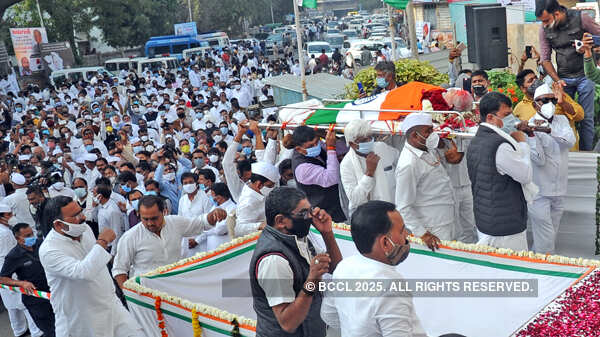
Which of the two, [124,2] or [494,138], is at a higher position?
[124,2]

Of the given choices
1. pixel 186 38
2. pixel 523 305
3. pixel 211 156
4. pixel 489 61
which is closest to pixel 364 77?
pixel 489 61

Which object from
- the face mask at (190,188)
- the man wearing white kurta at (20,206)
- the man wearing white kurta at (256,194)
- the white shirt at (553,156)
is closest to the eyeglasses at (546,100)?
the white shirt at (553,156)

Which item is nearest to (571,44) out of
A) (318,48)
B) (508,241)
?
(508,241)

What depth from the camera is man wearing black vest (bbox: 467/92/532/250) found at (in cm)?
468

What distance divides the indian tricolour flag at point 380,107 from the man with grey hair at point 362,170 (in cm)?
58

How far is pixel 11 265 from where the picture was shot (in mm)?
6449

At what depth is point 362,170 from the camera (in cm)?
553

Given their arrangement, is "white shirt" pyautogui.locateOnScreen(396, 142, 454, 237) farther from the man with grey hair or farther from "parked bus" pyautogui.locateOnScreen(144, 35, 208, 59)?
"parked bus" pyautogui.locateOnScreen(144, 35, 208, 59)

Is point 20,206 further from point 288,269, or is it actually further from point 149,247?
point 288,269

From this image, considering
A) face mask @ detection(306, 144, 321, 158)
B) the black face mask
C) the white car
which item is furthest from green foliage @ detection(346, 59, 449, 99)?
the white car

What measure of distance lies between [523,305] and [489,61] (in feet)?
17.4

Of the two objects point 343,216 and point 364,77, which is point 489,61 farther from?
point 343,216

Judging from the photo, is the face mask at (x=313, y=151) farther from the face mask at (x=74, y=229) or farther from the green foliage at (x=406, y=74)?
the green foliage at (x=406, y=74)

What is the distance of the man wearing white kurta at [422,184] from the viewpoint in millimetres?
5160
